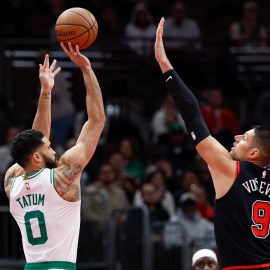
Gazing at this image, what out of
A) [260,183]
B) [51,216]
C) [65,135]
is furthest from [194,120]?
[65,135]

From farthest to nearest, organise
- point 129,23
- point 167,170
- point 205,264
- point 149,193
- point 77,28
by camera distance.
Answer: point 129,23 → point 167,170 → point 149,193 → point 205,264 → point 77,28

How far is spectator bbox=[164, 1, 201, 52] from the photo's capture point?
1938cm

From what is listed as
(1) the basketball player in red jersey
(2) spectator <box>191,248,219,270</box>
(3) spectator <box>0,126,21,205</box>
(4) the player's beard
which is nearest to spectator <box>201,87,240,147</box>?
(3) spectator <box>0,126,21,205</box>

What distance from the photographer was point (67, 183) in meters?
7.80

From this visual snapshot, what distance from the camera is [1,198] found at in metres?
14.7

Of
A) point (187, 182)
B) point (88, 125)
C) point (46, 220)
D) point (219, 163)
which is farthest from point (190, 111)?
point (187, 182)

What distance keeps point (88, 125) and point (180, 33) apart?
12.1 metres

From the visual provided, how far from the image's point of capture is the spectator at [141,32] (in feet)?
63.2

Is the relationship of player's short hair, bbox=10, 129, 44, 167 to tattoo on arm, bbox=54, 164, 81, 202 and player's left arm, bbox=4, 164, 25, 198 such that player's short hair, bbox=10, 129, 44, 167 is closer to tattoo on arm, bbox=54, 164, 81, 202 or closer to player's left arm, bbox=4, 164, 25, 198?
tattoo on arm, bbox=54, 164, 81, 202

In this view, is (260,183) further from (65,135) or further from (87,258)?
(65,135)

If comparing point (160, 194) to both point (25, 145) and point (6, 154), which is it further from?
point (25, 145)

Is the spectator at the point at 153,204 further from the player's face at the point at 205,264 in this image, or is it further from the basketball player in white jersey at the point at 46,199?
the basketball player in white jersey at the point at 46,199


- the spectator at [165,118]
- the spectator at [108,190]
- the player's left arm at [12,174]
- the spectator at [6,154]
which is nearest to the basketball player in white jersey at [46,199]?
the player's left arm at [12,174]

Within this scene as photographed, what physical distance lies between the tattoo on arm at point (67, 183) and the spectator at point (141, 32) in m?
11.4
